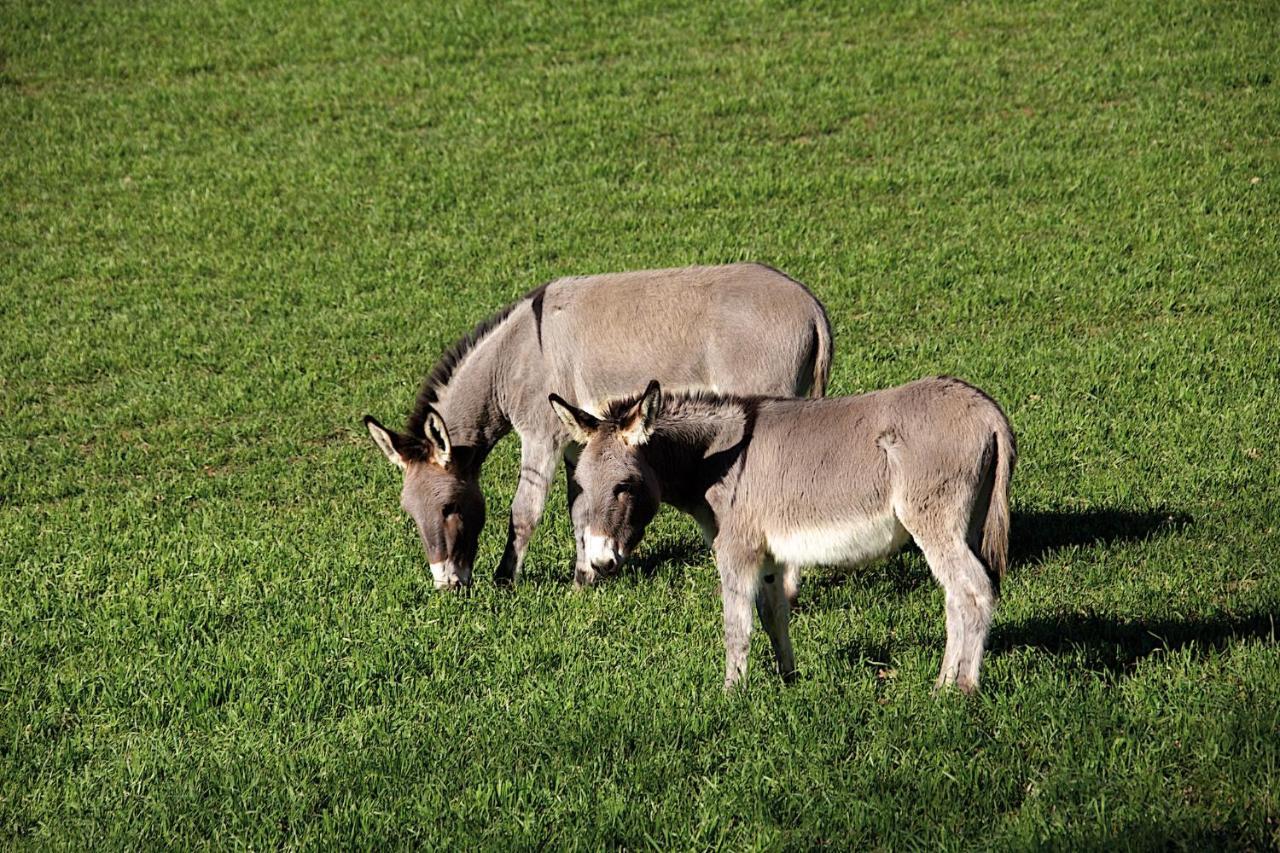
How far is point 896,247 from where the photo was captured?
15.0m

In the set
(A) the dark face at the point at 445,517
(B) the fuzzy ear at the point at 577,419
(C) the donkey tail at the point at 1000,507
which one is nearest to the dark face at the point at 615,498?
(B) the fuzzy ear at the point at 577,419

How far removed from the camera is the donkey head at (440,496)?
783cm

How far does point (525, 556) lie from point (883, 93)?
1216cm

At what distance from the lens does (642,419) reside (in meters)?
6.22

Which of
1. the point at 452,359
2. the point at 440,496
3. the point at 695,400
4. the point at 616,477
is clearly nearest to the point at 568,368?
the point at 452,359

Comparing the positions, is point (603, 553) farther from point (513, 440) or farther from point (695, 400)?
point (513, 440)

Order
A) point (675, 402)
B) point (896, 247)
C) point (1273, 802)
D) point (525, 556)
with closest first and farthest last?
point (1273, 802) → point (675, 402) → point (525, 556) → point (896, 247)

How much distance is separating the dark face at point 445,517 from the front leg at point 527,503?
0.97ft

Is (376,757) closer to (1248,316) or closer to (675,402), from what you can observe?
(675,402)

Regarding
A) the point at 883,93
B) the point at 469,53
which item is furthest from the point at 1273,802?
the point at 469,53

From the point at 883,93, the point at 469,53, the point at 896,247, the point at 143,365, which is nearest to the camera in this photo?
the point at 143,365

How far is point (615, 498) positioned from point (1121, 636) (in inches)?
106

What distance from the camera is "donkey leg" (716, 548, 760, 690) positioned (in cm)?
605

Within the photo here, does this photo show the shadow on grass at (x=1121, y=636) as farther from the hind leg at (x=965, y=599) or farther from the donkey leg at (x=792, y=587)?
the donkey leg at (x=792, y=587)
